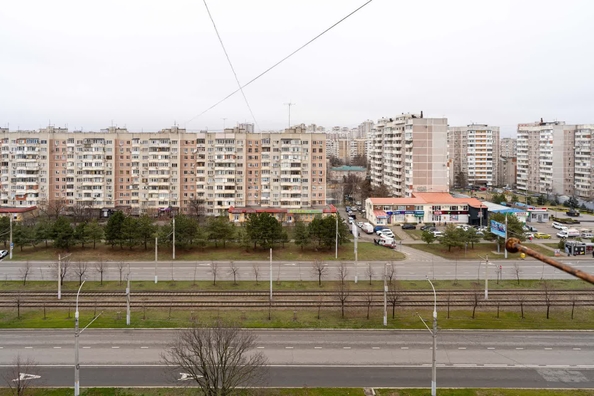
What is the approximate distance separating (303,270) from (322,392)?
19.0 m

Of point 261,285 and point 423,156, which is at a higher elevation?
point 423,156

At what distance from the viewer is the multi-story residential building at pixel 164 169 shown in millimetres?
57844

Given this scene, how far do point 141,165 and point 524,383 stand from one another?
52955 millimetres

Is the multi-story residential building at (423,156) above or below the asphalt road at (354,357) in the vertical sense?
above

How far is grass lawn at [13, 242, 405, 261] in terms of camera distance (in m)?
39.2

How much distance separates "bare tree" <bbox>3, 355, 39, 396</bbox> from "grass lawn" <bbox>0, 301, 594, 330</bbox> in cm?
463

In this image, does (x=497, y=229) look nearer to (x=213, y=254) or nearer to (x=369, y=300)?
(x=369, y=300)

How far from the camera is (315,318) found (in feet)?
80.9

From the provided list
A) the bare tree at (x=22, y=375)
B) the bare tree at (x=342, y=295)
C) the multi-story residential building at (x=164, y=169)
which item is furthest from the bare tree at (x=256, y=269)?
the multi-story residential building at (x=164, y=169)

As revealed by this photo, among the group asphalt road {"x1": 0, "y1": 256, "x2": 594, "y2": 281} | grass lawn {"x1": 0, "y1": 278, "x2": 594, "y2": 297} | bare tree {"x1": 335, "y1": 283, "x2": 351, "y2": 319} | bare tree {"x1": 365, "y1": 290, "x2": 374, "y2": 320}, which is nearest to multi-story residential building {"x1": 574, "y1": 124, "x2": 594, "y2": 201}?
asphalt road {"x1": 0, "y1": 256, "x2": 594, "y2": 281}

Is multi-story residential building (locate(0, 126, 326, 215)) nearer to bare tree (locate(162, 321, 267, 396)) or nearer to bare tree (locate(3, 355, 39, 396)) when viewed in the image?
bare tree (locate(3, 355, 39, 396))

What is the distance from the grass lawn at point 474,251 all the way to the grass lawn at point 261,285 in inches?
282

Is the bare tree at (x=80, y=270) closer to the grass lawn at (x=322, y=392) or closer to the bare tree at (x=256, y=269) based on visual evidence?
the bare tree at (x=256, y=269)

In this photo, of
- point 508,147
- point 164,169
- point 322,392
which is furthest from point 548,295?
point 508,147
